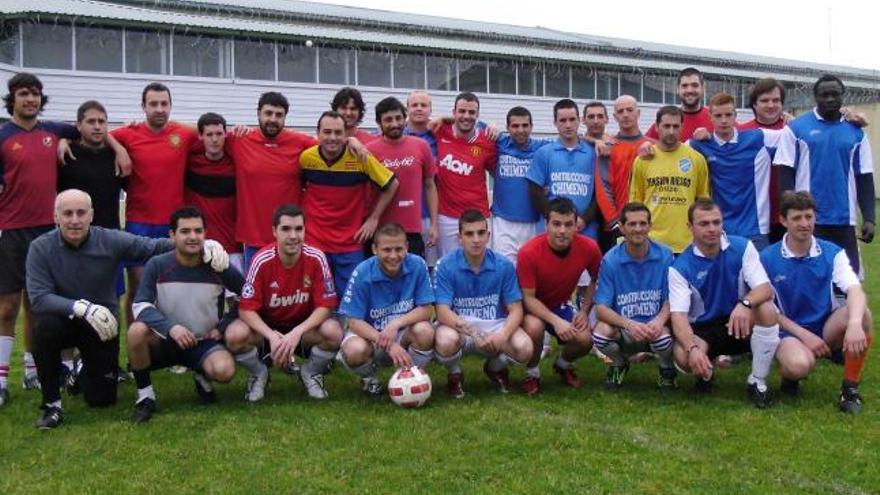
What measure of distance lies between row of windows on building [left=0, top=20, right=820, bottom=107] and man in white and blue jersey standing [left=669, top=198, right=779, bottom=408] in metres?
16.1

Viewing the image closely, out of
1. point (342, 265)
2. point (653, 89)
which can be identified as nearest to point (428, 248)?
point (342, 265)

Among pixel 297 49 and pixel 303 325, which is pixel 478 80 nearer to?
pixel 297 49

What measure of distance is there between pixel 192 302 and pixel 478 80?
65.9 ft

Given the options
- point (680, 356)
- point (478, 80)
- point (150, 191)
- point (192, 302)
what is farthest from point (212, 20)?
point (680, 356)

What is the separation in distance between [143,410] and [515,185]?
11.7 ft

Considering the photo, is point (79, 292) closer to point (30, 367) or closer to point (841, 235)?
point (30, 367)

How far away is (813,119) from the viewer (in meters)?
6.24

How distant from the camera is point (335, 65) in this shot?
21656 millimetres

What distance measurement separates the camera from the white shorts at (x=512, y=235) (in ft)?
23.1

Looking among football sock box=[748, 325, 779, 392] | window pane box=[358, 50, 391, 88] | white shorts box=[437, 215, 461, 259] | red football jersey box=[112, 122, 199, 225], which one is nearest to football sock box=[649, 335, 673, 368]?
football sock box=[748, 325, 779, 392]

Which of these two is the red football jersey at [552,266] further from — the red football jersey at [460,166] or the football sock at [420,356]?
the red football jersey at [460,166]

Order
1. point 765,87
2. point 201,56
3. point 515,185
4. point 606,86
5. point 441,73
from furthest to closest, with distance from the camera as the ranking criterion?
point 606,86, point 441,73, point 201,56, point 515,185, point 765,87

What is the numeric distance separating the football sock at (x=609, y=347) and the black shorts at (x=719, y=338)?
1.73 ft

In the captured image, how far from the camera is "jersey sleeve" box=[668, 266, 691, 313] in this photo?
5.16 m
